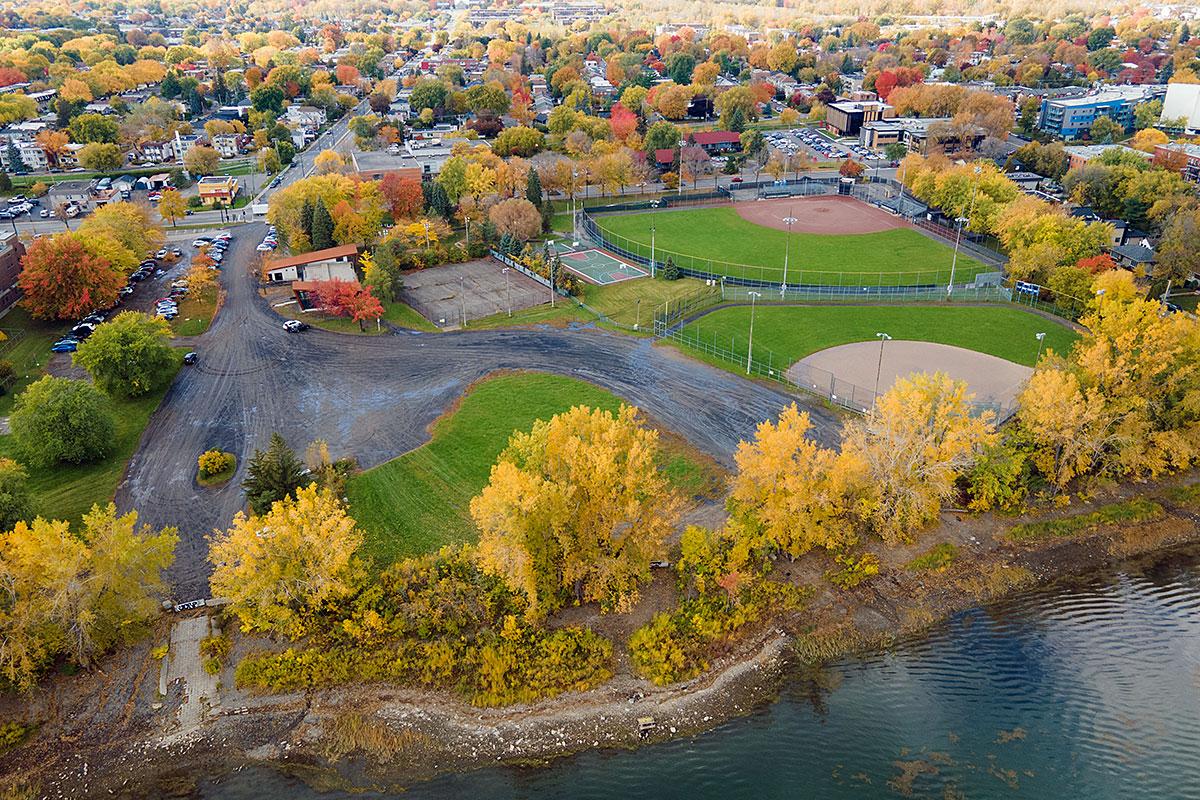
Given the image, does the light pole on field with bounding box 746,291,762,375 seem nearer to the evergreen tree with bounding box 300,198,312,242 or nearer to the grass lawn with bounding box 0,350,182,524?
the grass lawn with bounding box 0,350,182,524

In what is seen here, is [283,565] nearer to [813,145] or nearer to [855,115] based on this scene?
[813,145]

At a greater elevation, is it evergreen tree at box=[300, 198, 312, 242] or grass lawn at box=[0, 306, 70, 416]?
evergreen tree at box=[300, 198, 312, 242]

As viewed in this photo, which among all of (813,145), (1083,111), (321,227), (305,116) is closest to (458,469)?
(321,227)

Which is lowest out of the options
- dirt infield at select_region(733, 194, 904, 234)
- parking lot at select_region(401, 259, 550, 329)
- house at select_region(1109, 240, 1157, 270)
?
parking lot at select_region(401, 259, 550, 329)

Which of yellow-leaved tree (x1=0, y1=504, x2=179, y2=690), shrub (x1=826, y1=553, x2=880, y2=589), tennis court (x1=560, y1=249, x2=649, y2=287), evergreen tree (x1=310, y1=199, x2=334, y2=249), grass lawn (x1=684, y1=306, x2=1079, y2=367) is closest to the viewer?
yellow-leaved tree (x1=0, y1=504, x2=179, y2=690)

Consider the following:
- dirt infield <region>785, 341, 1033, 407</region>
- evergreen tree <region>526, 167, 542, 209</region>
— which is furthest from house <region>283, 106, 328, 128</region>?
dirt infield <region>785, 341, 1033, 407</region>

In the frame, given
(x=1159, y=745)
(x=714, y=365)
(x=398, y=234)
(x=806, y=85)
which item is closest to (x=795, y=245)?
(x=714, y=365)

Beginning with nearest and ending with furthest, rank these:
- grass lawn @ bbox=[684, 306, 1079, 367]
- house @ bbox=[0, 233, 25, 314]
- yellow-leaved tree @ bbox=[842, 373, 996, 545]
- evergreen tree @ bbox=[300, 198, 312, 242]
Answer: yellow-leaved tree @ bbox=[842, 373, 996, 545] < grass lawn @ bbox=[684, 306, 1079, 367] < house @ bbox=[0, 233, 25, 314] < evergreen tree @ bbox=[300, 198, 312, 242]

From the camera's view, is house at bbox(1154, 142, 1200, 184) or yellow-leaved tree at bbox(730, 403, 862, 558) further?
house at bbox(1154, 142, 1200, 184)
